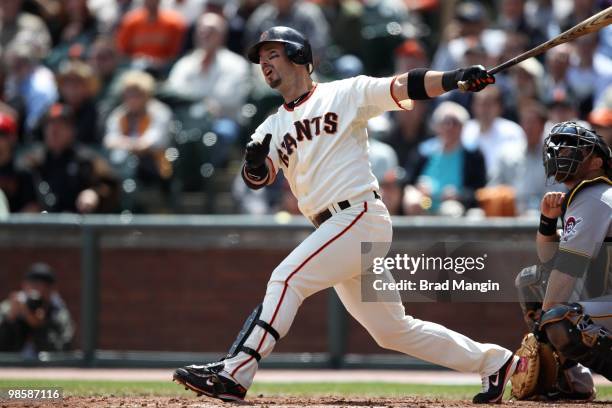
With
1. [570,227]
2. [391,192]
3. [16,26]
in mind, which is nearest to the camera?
[570,227]

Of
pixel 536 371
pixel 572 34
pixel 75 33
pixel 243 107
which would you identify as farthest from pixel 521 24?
pixel 536 371

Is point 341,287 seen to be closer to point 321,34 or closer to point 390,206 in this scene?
point 390,206

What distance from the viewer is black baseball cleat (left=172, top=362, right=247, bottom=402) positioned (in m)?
5.30

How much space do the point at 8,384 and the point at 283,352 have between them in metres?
2.45

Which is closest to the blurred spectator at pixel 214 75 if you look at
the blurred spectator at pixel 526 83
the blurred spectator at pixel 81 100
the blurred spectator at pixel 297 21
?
the blurred spectator at pixel 297 21

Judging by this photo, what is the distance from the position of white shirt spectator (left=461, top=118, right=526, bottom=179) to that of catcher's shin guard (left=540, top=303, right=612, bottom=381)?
13.7 ft

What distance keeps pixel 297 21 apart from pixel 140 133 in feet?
6.57

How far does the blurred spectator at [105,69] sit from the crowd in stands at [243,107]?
0.7 inches

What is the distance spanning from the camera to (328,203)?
18.5 feet

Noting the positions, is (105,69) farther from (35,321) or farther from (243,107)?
(35,321)

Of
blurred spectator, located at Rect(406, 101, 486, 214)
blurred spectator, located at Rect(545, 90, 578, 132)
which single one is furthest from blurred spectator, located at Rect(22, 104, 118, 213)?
blurred spectator, located at Rect(545, 90, 578, 132)

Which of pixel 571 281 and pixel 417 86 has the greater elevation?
pixel 417 86

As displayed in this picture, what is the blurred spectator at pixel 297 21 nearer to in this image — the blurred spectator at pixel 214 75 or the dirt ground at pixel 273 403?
the blurred spectator at pixel 214 75

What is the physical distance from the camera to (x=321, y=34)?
11375 mm
